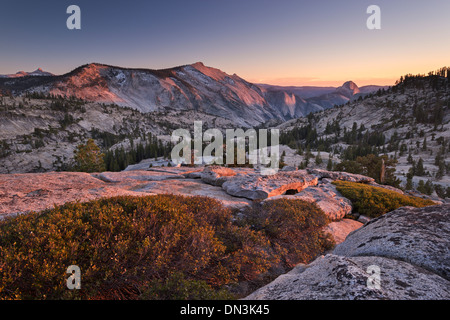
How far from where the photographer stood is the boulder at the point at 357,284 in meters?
2.99

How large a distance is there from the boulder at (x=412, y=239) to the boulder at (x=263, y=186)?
20.2ft

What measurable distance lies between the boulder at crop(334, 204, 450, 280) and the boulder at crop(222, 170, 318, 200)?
614 cm

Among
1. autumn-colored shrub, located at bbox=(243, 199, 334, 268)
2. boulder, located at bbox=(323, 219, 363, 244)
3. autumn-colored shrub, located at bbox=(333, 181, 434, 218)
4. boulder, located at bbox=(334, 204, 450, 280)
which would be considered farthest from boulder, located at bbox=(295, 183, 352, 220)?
boulder, located at bbox=(334, 204, 450, 280)

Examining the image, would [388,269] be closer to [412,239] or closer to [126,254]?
[412,239]

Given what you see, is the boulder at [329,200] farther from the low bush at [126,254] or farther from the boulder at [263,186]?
the low bush at [126,254]

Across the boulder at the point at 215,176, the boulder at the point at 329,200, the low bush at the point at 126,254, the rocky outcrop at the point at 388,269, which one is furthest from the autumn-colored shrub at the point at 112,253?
the boulder at the point at 215,176

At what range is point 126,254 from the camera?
458cm

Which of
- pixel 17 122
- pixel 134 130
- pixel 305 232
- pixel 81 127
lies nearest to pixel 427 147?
pixel 305 232

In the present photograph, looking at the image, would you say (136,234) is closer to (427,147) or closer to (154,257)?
(154,257)

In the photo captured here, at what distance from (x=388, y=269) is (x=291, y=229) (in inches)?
188

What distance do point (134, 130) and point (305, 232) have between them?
16646cm

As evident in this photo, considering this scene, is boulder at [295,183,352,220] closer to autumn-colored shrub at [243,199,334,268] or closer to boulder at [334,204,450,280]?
autumn-colored shrub at [243,199,334,268]

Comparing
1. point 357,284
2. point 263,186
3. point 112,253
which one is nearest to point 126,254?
point 112,253
